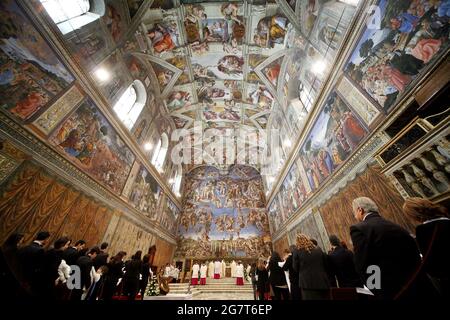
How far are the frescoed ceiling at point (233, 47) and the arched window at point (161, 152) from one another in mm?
2218

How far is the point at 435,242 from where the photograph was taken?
1.25 metres

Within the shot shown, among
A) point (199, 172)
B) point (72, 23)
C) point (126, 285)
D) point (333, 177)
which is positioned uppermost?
point (199, 172)

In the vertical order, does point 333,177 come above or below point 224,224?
below

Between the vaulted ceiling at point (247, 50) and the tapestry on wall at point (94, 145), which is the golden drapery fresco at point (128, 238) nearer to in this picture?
the tapestry on wall at point (94, 145)

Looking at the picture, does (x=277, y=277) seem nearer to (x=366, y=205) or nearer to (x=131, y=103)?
(x=366, y=205)

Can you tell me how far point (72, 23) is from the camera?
18.6ft

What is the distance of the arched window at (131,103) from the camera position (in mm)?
8760

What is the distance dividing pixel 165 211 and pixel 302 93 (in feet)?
41.3

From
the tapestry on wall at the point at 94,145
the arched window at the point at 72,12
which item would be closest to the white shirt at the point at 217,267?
the tapestry on wall at the point at 94,145

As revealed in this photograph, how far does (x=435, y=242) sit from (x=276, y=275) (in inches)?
153

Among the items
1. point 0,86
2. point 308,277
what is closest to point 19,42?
point 0,86

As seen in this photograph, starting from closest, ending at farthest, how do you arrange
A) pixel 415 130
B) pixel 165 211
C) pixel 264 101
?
pixel 415 130 → pixel 264 101 → pixel 165 211

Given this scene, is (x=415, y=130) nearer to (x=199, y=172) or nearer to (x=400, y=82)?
(x=400, y=82)

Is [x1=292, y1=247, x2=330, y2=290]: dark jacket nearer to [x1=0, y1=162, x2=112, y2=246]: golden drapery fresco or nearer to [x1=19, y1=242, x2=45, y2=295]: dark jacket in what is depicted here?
[x1=19, y1=242, x2=45, y2=295]: dark jacket
